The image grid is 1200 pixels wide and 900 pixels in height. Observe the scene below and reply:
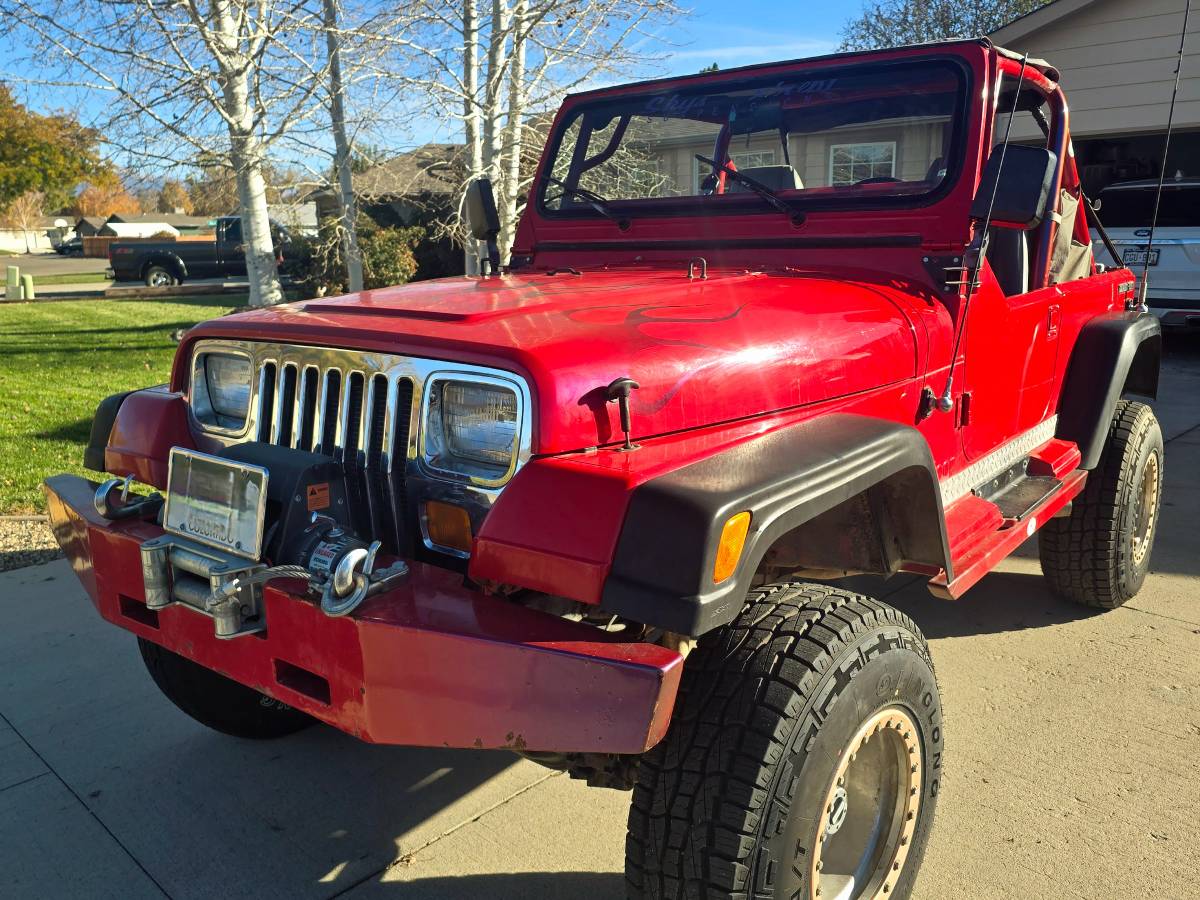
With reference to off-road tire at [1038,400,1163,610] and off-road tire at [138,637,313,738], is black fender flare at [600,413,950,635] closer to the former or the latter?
off-road tire at [138,637,313,738]

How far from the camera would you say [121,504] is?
241 cm

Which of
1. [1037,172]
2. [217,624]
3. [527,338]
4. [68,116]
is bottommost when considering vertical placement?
[217,624]

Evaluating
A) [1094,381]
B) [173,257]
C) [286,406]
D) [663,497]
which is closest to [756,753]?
[663,497]

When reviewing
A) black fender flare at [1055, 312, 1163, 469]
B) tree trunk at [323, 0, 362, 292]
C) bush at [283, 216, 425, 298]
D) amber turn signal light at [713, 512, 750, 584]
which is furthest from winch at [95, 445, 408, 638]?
bush at [283, 216, 425, 298]

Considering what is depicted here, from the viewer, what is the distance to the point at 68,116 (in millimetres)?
8852

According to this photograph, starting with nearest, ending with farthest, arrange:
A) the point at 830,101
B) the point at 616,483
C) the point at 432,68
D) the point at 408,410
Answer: the point at 616,483
the point at 408,410
the point at 830,101
the point at 432,68

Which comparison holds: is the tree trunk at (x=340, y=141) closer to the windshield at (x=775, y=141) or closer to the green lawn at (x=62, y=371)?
the green lawn at (x=62, y=371)

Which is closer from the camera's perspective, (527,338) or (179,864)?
(527,338)

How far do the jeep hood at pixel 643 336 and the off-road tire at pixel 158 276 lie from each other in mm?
23609

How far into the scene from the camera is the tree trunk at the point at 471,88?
8.44 m

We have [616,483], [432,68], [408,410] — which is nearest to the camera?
[616,483]

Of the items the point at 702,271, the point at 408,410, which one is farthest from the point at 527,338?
the point at 702,271

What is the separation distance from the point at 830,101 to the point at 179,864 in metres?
3.05

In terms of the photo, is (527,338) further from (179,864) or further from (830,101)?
(830,101)
